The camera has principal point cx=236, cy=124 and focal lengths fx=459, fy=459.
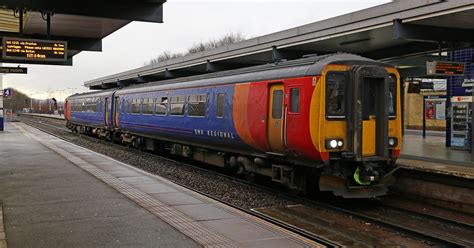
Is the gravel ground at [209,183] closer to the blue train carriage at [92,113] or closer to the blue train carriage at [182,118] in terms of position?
the blue train carriage at [182,118]

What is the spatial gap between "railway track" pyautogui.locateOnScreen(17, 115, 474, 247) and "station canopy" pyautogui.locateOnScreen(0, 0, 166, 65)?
5842 mm

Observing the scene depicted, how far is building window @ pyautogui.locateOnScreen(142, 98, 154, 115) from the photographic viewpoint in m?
18.4

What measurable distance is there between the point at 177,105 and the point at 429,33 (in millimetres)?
8233

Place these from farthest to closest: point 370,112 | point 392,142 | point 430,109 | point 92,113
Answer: point 92,113
point 430,109
point 392,142
point 370,112

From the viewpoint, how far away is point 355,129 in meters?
9.20

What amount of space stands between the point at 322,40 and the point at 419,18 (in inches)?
139

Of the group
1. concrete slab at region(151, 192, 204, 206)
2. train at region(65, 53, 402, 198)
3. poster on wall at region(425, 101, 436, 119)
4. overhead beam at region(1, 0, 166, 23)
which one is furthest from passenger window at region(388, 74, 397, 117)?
poster on wall at region(425, 101, 436, 119)

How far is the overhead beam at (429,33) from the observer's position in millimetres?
11145

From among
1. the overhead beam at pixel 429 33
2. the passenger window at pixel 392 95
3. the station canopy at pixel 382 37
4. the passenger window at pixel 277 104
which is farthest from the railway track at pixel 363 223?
the station canopy at pixel 382 37

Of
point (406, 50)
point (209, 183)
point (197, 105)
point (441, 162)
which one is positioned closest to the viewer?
point (441, 162)

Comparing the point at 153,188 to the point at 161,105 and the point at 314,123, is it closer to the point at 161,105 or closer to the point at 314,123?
the point at 314,123

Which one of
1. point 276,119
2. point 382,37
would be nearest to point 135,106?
point 382,37

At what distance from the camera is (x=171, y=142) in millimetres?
17547

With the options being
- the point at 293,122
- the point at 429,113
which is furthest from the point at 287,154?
the point at 429,113
